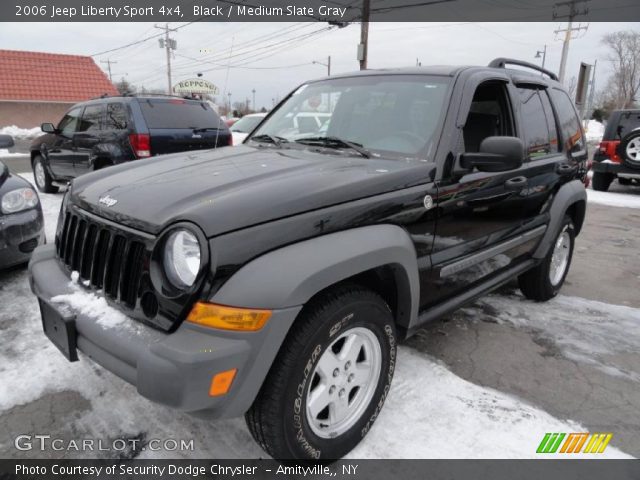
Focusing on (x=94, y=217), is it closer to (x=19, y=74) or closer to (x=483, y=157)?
(x=483, y=157)

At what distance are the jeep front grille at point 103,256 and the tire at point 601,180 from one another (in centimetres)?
1135

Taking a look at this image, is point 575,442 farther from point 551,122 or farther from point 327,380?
point 551,122

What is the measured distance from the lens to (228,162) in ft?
8.70

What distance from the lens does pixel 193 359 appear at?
161cm

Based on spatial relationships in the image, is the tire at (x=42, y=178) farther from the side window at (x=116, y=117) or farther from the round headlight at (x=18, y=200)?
the round headlight at (x=18, y=200)

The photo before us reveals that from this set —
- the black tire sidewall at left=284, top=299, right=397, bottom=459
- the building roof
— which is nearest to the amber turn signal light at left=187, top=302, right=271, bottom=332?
the black tire sidewall at left=284, top=299, right=397, bottom=459

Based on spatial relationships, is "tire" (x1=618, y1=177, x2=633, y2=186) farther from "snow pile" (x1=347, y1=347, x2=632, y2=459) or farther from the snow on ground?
"snow pile" (x1=347, y1=347, x2=632, y2=459)

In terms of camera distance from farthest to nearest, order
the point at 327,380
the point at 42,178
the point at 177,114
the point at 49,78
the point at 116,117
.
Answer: the point at 49,78 < the point at 42,178 < the point at 177,114 < the point at 116,117 < the point at 327,380

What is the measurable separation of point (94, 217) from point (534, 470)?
240cm

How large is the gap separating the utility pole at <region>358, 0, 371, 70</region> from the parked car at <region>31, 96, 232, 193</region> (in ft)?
38.9

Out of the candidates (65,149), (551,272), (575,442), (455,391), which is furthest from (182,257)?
(65,149)

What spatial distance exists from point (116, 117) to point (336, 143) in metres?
5.48

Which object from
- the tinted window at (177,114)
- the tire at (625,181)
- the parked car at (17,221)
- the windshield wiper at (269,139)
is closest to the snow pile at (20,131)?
the tinted window at (177,114)

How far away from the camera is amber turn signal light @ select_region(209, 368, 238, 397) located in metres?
1.65
